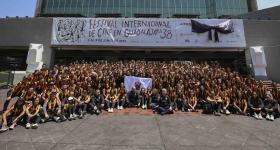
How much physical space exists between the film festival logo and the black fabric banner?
9908mm

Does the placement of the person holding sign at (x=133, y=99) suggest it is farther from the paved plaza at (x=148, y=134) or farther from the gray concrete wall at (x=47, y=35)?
the gray concrete wall at (x=47, y=35)

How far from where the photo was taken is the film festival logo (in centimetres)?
2175

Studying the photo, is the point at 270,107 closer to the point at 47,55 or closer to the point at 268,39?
the point at 268,39

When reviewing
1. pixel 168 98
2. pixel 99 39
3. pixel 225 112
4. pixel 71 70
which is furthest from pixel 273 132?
pixel 99 39

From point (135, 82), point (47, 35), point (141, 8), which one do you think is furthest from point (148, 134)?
point (141, 8)

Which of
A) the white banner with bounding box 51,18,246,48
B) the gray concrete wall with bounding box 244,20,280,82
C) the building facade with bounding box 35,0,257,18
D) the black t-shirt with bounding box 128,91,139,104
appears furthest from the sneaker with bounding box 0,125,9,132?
the building facade with bounding box 35,0,257,18

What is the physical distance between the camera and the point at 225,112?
37.4ft

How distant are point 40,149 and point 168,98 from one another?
6.54 m

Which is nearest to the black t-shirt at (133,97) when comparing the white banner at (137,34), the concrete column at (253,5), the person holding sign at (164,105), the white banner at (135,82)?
the white banner at (135,82)

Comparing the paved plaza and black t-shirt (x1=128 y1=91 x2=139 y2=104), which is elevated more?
black t-shirt (x1=128 y1=91 x2=139 y2=104)

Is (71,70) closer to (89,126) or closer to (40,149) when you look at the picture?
(89,126)

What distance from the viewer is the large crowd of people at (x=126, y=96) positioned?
388 inches

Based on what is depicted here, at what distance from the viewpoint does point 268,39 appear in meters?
23.2

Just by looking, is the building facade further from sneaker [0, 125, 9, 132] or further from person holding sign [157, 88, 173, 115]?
sneaker [0, 125, 9, 132]
